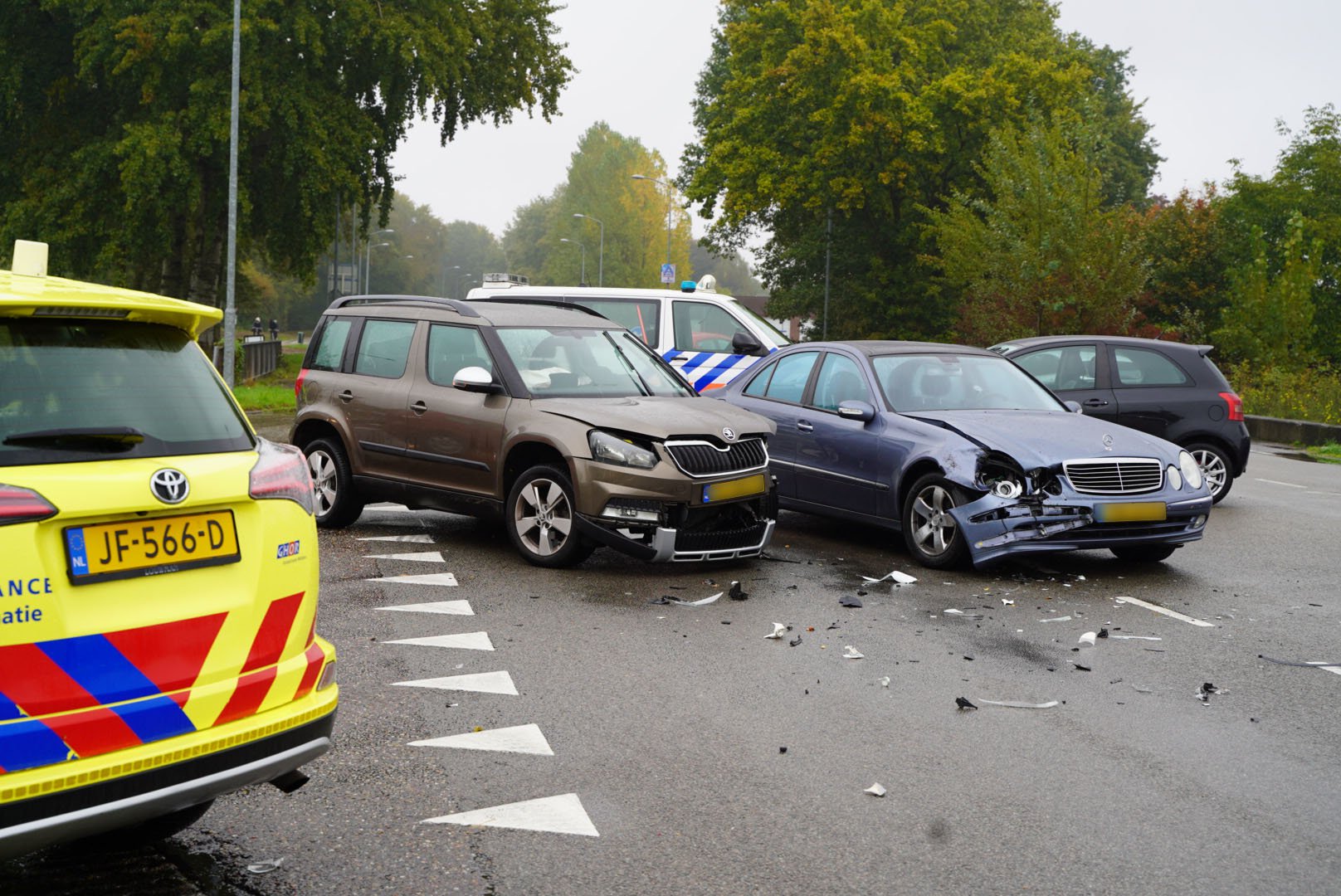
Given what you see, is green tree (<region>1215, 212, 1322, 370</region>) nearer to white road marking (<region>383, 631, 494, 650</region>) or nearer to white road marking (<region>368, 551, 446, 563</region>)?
white road marking (<region>368, 551, 446, 563</region>)

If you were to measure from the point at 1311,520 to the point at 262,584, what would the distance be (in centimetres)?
1097

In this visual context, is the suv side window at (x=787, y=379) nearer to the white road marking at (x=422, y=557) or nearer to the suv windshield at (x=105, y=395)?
the white road marking at (x=422, y=557)

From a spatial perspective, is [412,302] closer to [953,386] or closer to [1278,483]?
[953,386]

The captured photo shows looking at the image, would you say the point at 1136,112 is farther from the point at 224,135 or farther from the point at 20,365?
the point at 20,365

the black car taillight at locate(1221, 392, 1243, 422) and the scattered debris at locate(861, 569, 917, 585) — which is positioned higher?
the black car taillight at locate(1221, 392, 1243, 422)

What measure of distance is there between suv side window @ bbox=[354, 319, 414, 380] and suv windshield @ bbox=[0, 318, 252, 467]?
19.9 ft

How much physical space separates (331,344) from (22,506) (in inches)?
296

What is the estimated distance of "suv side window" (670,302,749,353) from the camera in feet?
49.3

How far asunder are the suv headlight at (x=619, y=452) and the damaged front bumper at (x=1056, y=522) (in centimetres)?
206

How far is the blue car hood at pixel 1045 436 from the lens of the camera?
344 inches

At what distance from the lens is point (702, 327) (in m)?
15.2

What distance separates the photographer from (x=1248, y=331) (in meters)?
28.1

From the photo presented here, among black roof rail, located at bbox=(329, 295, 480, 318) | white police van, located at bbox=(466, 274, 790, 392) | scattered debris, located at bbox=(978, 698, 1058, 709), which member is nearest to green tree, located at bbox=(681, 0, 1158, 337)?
white police van, located at bbox=(466, 274, 790, 392)

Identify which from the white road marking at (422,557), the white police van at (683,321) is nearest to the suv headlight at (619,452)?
the white road marking at (422,557)
